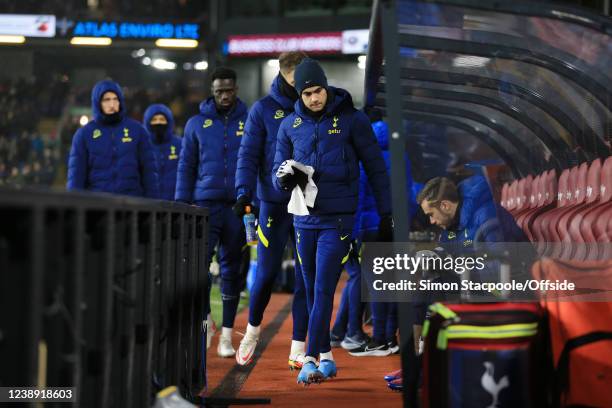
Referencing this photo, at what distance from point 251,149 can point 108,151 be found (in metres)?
1.70

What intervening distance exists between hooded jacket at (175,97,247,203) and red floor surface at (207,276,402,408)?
1.22 meters

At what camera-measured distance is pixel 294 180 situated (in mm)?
6238

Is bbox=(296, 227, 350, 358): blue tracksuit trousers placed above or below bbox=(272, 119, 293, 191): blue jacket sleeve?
below

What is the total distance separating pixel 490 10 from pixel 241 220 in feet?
12.1

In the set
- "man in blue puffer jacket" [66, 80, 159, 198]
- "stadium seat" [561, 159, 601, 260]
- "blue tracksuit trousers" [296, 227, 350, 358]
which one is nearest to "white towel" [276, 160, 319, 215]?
"blue tracksuit trousers" [296, 227, 350, 358]

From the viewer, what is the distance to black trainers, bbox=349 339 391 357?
319 inches

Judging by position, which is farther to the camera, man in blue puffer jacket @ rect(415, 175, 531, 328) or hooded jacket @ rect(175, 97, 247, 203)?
hooded jacket @ rect(175, 97, 247, 203)

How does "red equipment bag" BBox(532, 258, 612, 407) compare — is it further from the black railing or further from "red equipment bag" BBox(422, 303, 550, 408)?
the black railing

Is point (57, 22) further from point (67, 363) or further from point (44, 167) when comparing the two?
point (67, 363)

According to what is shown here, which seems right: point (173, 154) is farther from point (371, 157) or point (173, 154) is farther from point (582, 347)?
point (582, 347)

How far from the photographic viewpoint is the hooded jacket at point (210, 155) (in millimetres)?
Answer: 7848

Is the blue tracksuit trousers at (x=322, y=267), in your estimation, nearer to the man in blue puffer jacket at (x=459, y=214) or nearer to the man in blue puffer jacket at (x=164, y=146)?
the man in blue puffer jacket at (x=459, y=214)

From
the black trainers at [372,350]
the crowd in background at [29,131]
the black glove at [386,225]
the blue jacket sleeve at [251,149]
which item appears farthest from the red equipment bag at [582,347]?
the crowd in background at [29,131]

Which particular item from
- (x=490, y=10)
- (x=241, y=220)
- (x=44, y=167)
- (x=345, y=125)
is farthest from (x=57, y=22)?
(x=490, y=10)
